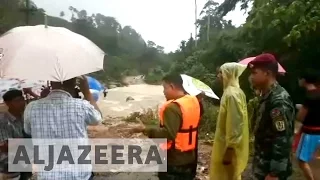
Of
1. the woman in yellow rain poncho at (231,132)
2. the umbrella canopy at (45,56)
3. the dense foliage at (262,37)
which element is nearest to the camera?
the umbrella canopy at (45,56)

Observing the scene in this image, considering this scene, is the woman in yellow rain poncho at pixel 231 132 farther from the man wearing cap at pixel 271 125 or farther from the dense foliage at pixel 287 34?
the dense foliage at pixel 287 34

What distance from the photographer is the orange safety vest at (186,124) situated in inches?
119

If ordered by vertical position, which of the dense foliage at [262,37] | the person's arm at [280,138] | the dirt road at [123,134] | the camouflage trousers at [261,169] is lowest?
the dirt road at [123,134]

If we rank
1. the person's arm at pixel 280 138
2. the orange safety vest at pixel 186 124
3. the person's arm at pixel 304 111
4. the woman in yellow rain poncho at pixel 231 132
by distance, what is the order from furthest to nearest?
the person's arm at pixel 304 111, the woman in yellow rain poncho at pixel 231 132, the orange safety vest at pixel 186 124, the person's arm at pixel 280 138

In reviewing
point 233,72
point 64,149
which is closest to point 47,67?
point 64,149

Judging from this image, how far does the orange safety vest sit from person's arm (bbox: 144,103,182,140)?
36mm

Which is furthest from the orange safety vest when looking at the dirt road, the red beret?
the dirt road

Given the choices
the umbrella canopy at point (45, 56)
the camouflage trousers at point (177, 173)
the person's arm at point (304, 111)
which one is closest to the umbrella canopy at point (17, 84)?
the umbrella canopy at point (45, 56)

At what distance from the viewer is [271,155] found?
2855 millimetres

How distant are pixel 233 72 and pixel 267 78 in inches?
30.0

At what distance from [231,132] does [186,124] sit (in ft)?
1.90

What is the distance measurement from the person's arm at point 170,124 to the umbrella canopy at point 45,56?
31.2 inches

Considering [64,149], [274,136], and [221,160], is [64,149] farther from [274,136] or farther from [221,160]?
[221,160]

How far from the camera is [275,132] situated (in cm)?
A: 281
